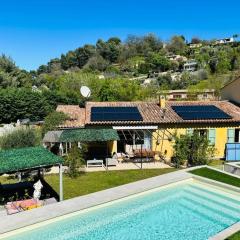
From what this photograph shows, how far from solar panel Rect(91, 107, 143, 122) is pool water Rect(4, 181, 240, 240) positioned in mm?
11205

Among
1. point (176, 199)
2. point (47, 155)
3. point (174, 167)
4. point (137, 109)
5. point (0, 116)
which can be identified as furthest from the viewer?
point (0, 116)

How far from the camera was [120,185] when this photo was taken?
81.7 feet

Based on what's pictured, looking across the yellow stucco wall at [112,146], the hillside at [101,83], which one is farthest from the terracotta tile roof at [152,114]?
the hillside at [101,83]

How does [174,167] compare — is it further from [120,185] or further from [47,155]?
[47,155]

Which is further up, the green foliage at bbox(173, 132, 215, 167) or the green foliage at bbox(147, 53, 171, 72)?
the green foliage at bbox(147, 53, 171, 72)

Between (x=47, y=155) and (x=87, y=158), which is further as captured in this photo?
(x=87, y=158)

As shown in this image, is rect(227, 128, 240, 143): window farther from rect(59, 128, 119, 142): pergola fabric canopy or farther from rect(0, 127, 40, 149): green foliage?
rect(0, 127, 40, 149): green foliage

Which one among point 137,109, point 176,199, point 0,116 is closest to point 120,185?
point 176,199

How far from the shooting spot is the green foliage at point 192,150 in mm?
30953

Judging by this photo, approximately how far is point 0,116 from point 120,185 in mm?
42015

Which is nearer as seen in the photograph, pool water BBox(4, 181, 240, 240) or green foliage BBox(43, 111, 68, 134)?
pool water BBox(4, 181, 240, 240)

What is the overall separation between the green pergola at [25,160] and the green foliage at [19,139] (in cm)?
969

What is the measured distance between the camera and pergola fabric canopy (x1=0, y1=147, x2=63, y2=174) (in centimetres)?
1872

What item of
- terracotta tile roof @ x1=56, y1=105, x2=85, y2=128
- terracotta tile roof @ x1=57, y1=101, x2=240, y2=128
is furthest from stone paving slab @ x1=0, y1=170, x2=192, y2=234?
terracotta tile roof @ x1=56, y1=105, x2=85, y2=128
